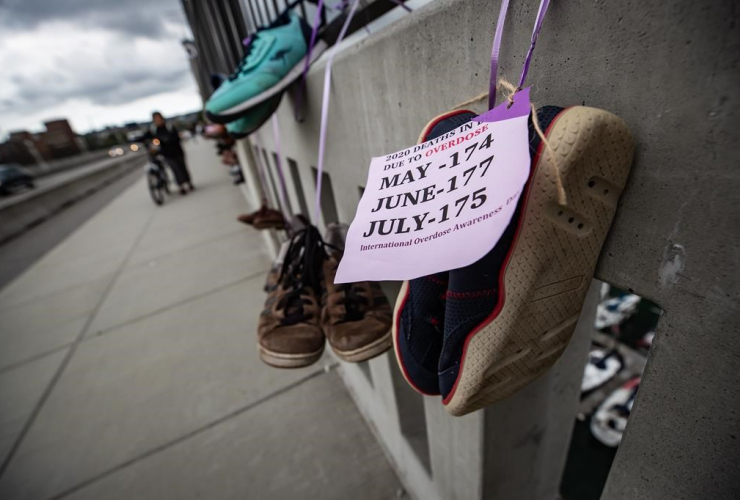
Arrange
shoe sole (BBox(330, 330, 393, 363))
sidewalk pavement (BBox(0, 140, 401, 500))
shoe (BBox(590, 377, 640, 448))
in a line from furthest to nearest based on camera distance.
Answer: shoe (BBox(590, 377, 640, 448)) < sidewalk pavement (BBox(0, 140, 401, 500)) < shoe sole (BBox(330, 330, 393, 363))

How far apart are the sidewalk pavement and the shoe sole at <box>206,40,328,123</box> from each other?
1.48 metres

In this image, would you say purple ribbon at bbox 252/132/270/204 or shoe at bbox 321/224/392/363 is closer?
shoe at bbox 321/224/392/363

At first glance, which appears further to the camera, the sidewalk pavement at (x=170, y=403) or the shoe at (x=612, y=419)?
the shoe at (x=612, y=419)

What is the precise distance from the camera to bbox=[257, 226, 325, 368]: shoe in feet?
3.21

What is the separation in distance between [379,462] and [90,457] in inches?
58.9

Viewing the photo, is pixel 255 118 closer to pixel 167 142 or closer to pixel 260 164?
pixel 260 164

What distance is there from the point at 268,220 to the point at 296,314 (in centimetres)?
106

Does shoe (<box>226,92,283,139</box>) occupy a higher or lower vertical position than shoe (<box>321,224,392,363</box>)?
higher

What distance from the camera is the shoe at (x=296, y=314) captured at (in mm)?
979

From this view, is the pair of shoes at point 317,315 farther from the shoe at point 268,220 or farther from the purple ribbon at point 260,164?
the purple ribbon at point 260,164

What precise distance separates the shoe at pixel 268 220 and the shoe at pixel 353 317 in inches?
37.8


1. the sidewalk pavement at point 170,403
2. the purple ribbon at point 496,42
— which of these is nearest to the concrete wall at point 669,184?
the purple ribbon at point 496,42

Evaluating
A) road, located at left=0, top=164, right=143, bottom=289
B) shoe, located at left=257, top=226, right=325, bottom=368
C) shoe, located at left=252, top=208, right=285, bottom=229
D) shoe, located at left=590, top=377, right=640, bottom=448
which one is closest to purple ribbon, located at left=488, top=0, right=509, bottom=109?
shoe, located at left=257, top=226, right=325, bottom=368

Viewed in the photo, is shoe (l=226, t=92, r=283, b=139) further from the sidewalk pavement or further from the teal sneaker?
the sidewalk pavement
